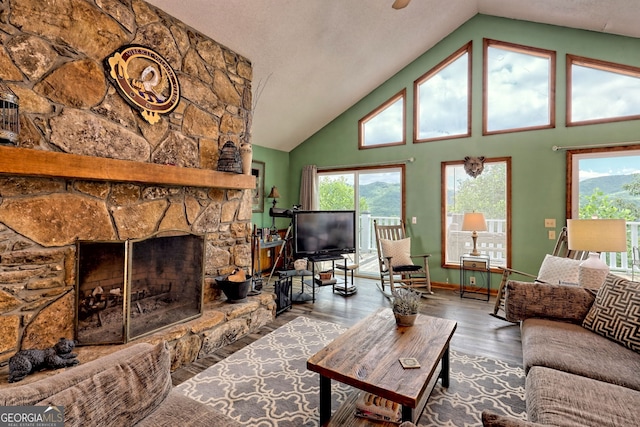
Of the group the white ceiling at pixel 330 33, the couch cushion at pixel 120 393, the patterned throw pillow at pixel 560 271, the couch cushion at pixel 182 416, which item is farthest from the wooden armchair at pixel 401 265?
the couch cushion at pixel 120 393

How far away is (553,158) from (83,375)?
5.27 meters

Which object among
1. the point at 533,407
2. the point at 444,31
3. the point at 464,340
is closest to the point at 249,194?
the point at 464,340

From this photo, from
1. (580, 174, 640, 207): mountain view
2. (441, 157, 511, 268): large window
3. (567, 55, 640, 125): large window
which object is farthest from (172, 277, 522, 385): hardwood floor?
(567, 55, 640, 125): large window

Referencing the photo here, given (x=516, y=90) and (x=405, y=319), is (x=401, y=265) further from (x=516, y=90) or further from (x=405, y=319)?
(x=516, y=90)

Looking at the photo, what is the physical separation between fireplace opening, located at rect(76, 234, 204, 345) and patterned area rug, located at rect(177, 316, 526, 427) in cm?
63

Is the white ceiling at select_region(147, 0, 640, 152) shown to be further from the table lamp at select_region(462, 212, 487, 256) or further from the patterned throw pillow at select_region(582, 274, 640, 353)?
the patterned throw pillow at select_region(582, 274, 640, 353)

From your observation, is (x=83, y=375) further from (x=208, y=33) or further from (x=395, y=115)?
(x=395, y=115)

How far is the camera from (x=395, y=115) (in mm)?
5332

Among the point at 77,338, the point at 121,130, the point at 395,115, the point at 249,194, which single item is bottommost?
the point at 77,338

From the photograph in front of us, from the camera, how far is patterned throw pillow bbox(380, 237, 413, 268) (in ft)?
15.0

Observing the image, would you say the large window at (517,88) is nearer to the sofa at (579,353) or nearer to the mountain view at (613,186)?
the mountain view at (613,186)

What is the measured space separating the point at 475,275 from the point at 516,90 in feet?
9.27

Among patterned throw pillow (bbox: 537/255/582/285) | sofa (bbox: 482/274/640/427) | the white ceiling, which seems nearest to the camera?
sofa (bbox: 482/274/640/427)

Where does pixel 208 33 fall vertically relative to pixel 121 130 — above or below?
above
